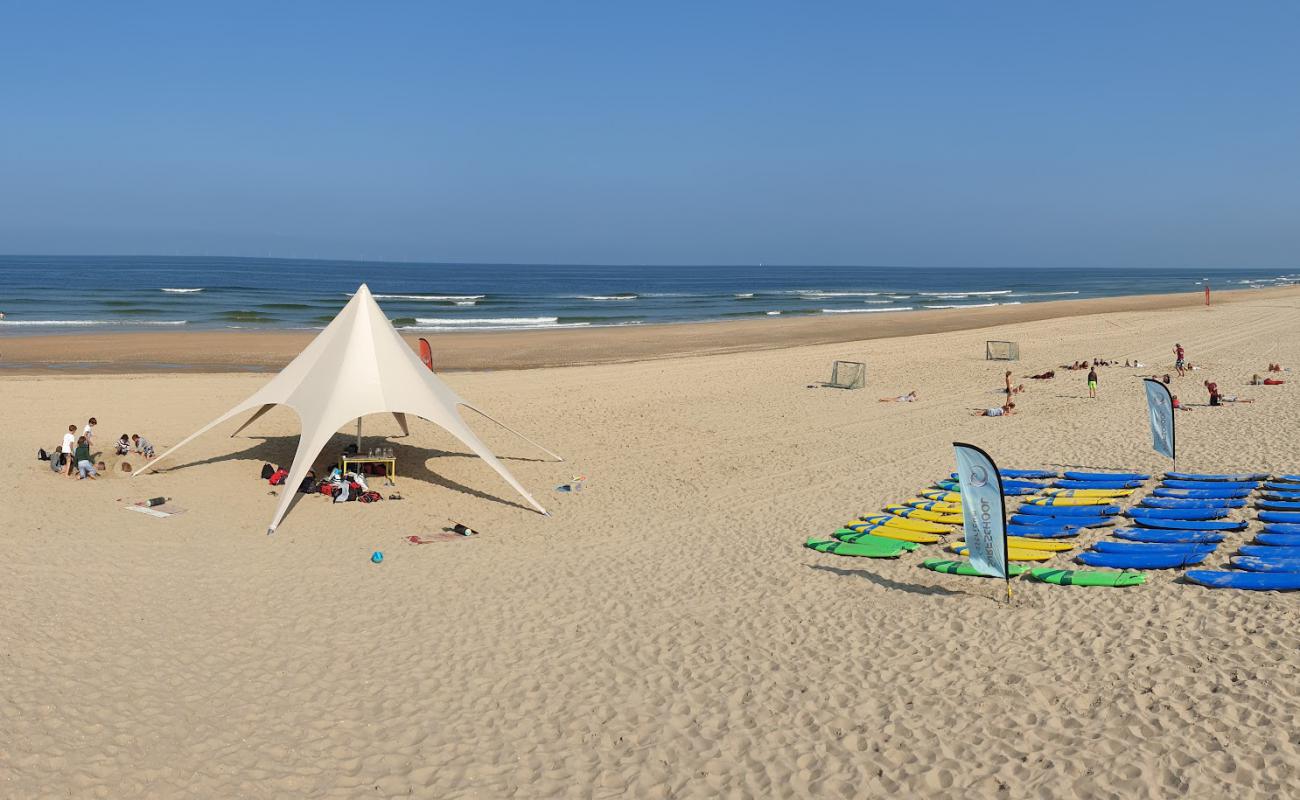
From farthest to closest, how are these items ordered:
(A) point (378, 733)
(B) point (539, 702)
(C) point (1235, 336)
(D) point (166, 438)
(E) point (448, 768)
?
(C) point (1235, 336) < (D) point (166, 438) < (B) point (539, 702) < (A) point (378, 733) < (E) point (448, 768)

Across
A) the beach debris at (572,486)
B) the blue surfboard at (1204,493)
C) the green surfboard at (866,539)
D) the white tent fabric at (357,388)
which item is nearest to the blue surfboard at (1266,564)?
the blue surfboard at (1204,493)

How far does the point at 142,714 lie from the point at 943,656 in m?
5.70

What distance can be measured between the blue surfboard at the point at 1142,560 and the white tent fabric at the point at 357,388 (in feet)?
20.2

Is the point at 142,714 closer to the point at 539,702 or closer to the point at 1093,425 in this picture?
the point at 539,702

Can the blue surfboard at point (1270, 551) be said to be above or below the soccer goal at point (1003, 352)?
below

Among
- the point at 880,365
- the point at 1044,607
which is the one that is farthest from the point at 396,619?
the point at 880,365

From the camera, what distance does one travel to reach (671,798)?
18.4 feet

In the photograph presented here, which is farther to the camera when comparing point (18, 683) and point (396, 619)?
point (396, 619)

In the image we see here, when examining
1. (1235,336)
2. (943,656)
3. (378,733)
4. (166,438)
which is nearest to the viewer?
(378,733)

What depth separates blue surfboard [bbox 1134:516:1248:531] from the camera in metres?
9.94

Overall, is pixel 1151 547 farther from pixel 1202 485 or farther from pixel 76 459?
pixel 76 459

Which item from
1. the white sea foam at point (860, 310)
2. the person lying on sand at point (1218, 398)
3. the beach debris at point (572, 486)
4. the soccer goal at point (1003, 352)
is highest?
the white sea foam at point (860, 310)

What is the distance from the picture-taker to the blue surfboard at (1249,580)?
317 inches

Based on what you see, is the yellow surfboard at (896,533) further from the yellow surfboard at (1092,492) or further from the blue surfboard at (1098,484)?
the blue surfboard at (1098,484)
